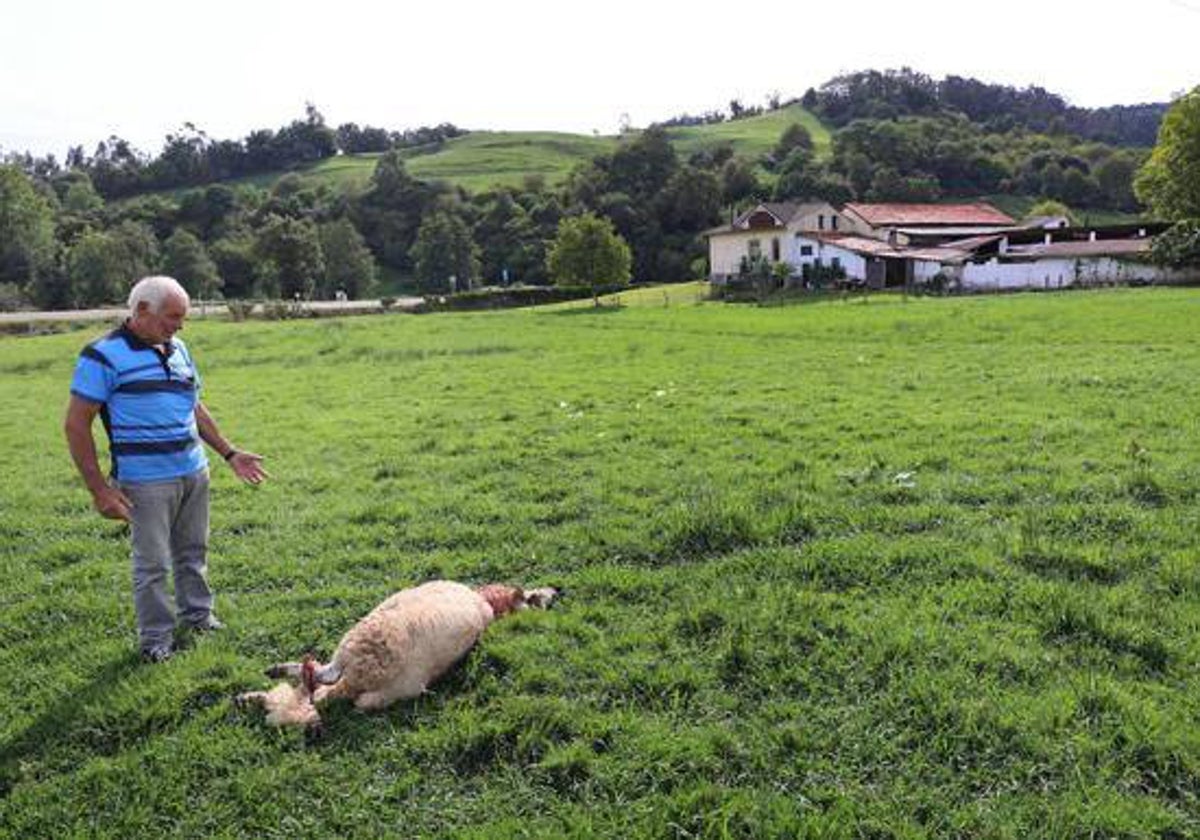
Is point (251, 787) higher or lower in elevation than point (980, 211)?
lower

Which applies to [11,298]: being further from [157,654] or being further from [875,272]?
[157,654]

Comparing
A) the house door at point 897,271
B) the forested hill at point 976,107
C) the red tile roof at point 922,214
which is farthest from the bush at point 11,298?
the forested hill at point 976,107

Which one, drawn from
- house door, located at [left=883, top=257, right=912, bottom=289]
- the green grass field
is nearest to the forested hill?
house door, located at [left=883, top=257, right=912, bottom=289]

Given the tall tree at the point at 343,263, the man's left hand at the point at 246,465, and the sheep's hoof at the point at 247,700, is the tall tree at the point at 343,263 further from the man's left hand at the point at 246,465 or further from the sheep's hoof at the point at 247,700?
the sheep's hoof at the point at 247,700

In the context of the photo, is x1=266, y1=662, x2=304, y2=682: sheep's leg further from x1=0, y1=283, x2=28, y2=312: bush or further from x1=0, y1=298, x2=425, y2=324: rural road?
x1=0, y1=283, x2=28, y2=312: bush

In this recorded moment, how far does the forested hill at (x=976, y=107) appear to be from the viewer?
577ft

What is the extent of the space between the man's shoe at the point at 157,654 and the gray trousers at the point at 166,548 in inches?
1.4

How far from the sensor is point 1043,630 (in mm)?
5938

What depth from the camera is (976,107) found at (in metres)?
187

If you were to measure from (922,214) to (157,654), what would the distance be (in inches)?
3515

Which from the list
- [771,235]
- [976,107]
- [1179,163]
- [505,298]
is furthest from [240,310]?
[976,107]

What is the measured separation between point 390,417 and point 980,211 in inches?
3426

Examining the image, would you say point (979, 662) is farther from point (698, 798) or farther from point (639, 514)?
point (639, 514)

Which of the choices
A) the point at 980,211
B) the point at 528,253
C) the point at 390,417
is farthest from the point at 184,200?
the point at 390,417
